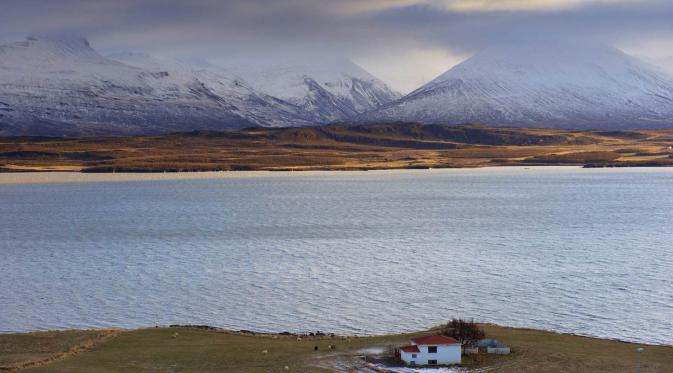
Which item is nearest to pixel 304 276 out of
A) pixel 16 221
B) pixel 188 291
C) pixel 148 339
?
pixel 188 291

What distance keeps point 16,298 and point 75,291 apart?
125 inches

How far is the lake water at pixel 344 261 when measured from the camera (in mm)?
49156

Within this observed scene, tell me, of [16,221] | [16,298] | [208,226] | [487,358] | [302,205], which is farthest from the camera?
[302,205]

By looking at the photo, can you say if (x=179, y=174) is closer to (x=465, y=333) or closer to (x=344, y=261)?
(x=344, y=261)

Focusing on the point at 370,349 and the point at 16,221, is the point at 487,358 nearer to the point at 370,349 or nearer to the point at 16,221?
the point at 370,349

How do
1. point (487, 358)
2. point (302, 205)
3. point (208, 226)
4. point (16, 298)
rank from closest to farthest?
point (487, 358) → point (16, 298) → point (208, 226) → point (302, 205)

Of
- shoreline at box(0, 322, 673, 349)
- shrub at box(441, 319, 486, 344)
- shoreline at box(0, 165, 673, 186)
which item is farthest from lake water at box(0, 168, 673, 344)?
shoreline at box(0, 165, 673, 186)

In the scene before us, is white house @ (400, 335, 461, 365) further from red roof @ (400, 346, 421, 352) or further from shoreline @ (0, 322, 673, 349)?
shoreline @ (0, 322, 673, 349)

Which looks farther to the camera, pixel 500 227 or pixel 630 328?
pixel 500 227

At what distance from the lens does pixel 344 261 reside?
66688mm

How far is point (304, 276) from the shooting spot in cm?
6053

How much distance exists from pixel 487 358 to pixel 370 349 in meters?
4.55

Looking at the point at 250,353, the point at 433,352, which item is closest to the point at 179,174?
the point at 250,353

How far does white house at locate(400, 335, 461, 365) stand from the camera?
3738cm
